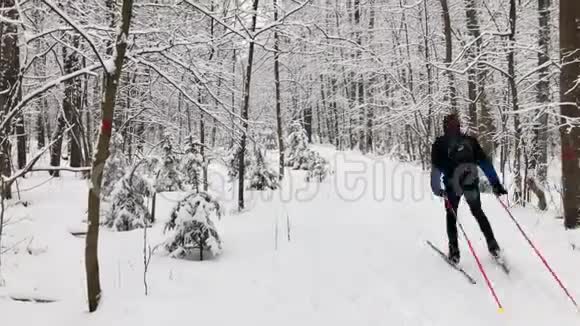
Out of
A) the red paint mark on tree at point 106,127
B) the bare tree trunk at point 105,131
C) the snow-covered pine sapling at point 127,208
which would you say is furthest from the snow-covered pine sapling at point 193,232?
the red paint mark on tree at point 106,127

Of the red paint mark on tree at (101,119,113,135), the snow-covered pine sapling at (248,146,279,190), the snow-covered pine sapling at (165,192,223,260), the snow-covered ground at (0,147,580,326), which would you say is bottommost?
the snow-covered ground at (0,147,580,326)

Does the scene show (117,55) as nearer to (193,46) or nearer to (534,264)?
(193,46)

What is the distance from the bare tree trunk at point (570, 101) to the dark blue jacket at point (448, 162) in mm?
1605

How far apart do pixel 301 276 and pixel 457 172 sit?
8.81ft

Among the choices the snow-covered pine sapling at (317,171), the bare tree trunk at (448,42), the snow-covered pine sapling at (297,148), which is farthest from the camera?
the snow-covered pine sapling at (297,148)

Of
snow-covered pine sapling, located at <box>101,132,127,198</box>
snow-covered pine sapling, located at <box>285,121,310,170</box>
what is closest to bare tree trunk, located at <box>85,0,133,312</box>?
snow-covered pine sapling, located at <box>101,132,127,198</box>

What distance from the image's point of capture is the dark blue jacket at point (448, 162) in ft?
20.0

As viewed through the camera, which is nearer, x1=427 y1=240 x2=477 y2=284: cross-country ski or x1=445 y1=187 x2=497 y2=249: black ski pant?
x1=427 y1=240 x2=477 y2=284: cross-country ski

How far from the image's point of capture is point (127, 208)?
9523mm

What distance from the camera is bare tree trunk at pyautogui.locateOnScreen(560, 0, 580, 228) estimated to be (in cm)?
667

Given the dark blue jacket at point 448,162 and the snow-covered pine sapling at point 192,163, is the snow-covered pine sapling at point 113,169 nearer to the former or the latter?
the snow-covered pine sapling at point 192,163

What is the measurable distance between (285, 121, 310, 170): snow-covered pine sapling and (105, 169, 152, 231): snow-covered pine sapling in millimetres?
11126

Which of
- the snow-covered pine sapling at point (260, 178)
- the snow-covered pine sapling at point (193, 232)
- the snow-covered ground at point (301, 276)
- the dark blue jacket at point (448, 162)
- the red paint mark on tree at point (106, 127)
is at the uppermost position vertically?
the red paint mark on tree at point (106, 127)

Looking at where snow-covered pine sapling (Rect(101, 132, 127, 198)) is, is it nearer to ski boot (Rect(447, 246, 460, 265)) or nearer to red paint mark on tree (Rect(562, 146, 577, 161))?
ski boot (Rect(447, 246, 460, 265))
